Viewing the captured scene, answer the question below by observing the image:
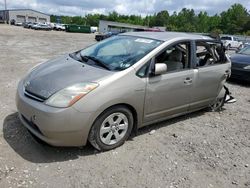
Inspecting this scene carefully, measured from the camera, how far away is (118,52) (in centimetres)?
415

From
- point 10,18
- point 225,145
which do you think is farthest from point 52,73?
point 10,18

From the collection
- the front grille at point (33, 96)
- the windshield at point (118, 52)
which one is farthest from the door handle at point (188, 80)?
the front grille at point (33, 96)

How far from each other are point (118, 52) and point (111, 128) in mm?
1267

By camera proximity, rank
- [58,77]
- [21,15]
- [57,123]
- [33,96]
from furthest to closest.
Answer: [21,15] → [58,77] → [33,96] → [57,123]

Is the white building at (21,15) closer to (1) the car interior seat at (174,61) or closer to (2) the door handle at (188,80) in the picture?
(1) the car interior seat at (174,61)

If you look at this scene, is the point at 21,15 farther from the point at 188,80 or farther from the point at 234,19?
the point at 188,80

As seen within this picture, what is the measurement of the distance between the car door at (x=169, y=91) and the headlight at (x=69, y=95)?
971 millimetres

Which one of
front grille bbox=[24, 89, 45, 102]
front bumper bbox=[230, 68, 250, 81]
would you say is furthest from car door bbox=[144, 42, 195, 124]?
front bumper bbox=[230, 68, 250, 81]

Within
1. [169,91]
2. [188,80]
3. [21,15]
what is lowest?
[169,91]

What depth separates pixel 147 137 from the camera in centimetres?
415

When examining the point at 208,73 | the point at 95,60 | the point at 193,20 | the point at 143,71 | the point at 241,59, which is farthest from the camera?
the point at 193,20

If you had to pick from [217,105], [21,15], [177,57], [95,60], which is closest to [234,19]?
[21,15]

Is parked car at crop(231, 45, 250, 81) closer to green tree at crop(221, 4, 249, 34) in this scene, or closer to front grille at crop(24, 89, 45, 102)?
front grille at crop(24, 89, 45, 102)

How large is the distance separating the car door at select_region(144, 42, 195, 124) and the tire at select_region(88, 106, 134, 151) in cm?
36
